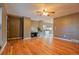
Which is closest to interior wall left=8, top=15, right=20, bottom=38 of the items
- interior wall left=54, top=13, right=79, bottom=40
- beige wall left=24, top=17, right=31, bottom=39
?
beige wall left=24, top=17, right=31, bottom=39

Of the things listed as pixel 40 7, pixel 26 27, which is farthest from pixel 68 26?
pixel 26 27

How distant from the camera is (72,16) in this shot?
27.3 ft

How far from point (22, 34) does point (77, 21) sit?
5.16 meters

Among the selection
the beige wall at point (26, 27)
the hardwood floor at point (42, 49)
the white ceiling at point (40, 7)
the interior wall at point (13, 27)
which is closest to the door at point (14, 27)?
the interior wall at point (13, 27)

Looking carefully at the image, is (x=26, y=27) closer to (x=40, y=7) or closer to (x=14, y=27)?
(x=14, y=27)

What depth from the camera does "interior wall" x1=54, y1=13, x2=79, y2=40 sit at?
25.7ft

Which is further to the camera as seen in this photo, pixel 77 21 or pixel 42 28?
pixel 42 28

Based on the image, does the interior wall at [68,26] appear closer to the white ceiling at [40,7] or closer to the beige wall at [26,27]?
the white ceiling at [40,7]

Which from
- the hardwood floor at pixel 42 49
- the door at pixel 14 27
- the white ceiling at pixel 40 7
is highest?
the white ceiling at pixel 40 7

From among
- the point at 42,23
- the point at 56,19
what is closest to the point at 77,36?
the point at 56,19

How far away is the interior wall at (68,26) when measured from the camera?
7.84 metres
